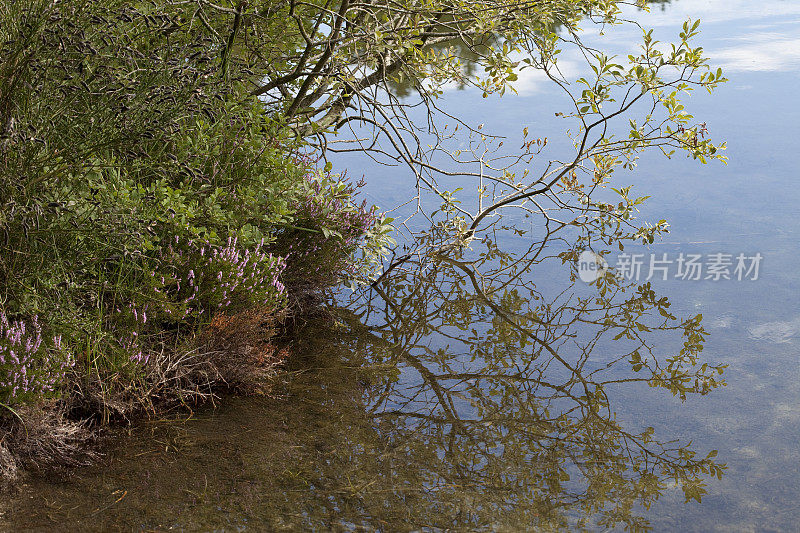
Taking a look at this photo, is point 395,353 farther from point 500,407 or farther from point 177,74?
point 177,74

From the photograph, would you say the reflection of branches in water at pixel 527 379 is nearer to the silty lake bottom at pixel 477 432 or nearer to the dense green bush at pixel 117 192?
the silty lake bottom at pixel 477 432

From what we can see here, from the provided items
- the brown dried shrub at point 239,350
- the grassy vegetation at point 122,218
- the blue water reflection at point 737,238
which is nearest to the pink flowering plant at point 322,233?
the grassy vegetation at point 122,218

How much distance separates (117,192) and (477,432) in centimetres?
201

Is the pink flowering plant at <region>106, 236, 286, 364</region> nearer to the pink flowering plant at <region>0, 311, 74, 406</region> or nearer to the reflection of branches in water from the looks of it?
the pink flowering plant at <region>0, 311, 74, 406</region>

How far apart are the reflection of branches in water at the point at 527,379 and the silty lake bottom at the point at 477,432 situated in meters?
0.01

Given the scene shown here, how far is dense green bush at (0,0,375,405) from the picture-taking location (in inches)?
117

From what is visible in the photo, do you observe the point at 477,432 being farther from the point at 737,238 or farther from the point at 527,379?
the point at 737,238

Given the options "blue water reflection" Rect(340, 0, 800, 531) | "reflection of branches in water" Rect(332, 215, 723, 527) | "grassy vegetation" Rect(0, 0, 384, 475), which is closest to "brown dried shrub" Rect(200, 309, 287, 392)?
"grassy vegetation" Rect(0, 0, 384, 475)

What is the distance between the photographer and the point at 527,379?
4.20 m

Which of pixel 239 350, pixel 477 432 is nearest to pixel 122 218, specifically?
pixel 239 350

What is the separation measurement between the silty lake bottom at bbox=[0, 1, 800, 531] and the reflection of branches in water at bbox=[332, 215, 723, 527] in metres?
Answer: 0.01

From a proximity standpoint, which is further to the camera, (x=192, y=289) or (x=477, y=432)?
(x=192, y=289)

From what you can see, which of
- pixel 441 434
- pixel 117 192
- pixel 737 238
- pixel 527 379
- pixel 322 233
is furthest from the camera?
pixel 737 238

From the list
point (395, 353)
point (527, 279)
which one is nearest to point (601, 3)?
point (527, 279)
